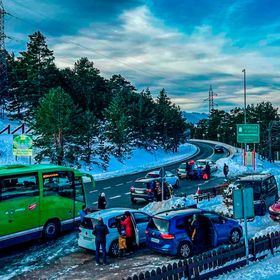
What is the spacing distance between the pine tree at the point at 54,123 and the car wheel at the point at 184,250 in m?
30.3

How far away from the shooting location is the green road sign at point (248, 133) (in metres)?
45.2

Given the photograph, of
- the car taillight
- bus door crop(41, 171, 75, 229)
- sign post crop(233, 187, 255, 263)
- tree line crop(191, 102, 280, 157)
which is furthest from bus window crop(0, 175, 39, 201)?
tree line crop(191, 102, 280, 157)

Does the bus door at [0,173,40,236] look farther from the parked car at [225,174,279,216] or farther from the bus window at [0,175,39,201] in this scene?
the parked car at [225,174,279,216]

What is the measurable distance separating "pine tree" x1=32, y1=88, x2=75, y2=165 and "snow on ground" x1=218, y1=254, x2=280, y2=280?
31.9 m

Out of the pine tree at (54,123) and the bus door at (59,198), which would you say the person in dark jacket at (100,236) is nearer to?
the bus door at (59,198)

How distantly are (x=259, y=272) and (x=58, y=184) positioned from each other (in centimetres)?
949

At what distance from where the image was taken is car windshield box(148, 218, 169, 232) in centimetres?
1445

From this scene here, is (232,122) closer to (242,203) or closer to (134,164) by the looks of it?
(134,164)

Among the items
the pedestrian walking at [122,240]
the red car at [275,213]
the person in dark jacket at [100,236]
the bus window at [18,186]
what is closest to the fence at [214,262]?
the person in dark jacket at [100,236]

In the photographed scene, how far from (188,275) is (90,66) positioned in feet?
256

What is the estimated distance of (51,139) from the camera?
44625 mm

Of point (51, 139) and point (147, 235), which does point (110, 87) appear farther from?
point (147, 235)

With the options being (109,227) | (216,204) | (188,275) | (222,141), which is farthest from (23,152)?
(222,141)

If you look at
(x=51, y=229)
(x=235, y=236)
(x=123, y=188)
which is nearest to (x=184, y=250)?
(x=235, y=236)
